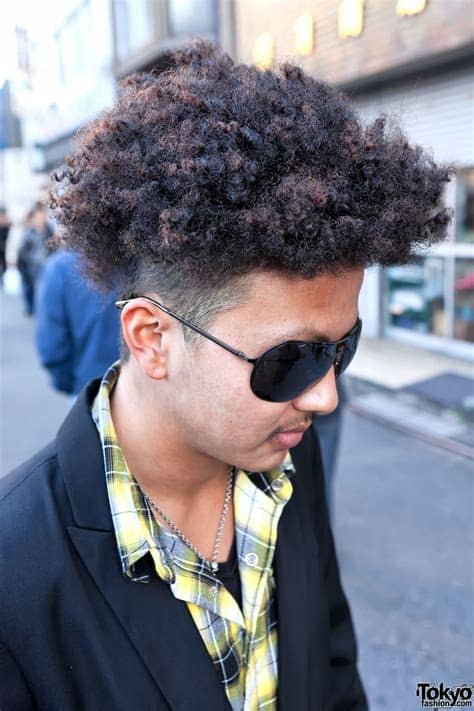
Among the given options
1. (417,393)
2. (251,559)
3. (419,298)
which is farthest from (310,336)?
(419,298)

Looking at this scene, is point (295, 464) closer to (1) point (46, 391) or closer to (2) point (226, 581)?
(2) point (226, 581)

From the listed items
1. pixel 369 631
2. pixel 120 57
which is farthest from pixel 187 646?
pixel 120 57

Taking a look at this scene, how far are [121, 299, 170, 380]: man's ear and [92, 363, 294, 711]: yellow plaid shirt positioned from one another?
0.18 meters

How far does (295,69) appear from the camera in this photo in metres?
1.13

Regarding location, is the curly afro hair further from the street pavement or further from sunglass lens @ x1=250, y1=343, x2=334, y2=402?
the street pavement

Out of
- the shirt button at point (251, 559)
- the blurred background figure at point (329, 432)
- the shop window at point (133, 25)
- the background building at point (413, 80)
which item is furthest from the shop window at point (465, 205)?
the shirt button at point (251, 559)

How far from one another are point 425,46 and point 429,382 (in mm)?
3522

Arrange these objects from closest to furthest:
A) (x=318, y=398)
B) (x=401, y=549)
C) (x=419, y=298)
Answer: (x=318, y=398) → (x=401, y=549) → (x=419, y=298)

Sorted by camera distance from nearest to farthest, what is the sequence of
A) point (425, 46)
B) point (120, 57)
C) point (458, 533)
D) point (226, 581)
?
point (226, 581), point (458, 533), point (425, 46), point (120, 57)

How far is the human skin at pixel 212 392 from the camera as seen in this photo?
1.13 metres

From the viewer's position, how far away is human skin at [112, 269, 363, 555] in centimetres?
113

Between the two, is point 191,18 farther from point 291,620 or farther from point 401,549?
point 291,620

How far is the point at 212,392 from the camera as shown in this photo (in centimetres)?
118

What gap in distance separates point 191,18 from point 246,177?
410 inches
